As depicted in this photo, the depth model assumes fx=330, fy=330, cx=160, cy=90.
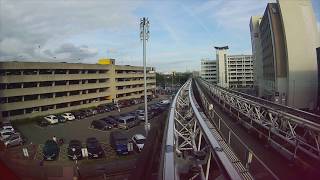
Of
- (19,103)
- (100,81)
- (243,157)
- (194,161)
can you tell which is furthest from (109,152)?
(100,81)

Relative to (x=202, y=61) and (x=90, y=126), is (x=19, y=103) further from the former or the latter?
(x=202, y=61)

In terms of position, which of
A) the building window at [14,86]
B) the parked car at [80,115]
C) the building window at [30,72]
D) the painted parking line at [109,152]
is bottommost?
the painted parking line at [109,152]

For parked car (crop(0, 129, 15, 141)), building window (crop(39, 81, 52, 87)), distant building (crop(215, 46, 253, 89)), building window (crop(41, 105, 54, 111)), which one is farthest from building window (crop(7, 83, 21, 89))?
distant building (crop(215, 46, 253, 89))

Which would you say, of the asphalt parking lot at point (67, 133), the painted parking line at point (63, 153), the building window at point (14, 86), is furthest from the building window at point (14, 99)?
the painted parking line at point (63, 153)

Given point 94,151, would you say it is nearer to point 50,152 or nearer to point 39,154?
point 50,152

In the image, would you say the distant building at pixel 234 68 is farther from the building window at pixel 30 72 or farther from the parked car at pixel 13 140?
the parked car at pixel 13 140

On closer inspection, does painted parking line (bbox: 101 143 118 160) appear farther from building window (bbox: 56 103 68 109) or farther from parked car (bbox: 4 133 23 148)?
building window (bbox: 56 103 68 109)

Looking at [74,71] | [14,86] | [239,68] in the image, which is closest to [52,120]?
[14,86]
